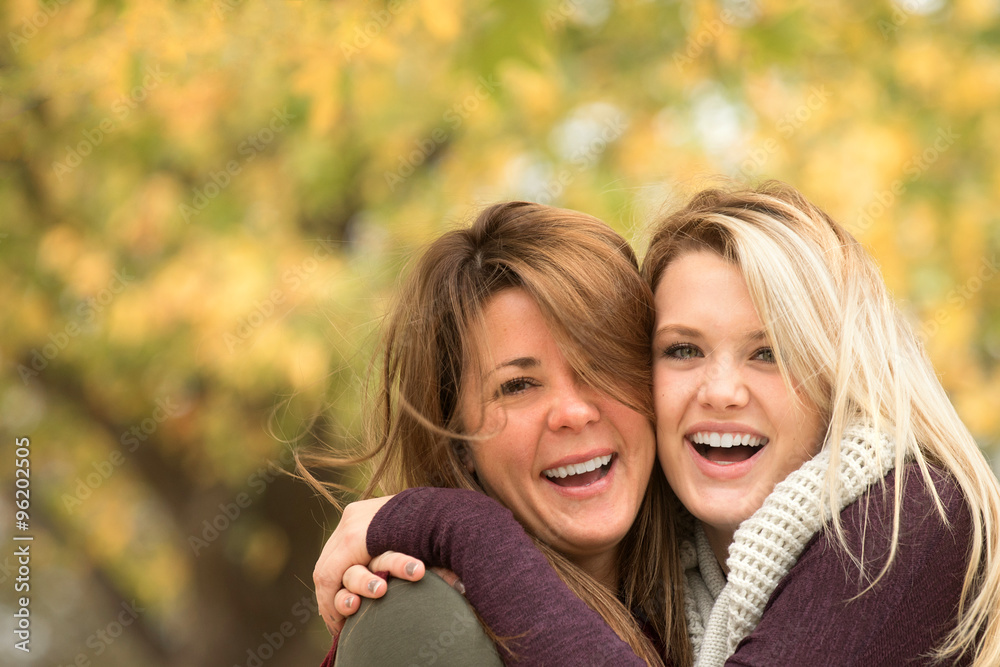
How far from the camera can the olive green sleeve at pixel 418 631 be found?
6.05 ft

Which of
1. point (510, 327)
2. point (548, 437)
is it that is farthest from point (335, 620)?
point (510, 327)

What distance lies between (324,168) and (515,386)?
1.86m

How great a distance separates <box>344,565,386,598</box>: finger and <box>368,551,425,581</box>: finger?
27 millimetres

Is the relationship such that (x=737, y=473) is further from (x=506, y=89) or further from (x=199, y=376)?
(x=199, y=376)

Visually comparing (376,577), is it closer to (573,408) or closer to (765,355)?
(573,408)

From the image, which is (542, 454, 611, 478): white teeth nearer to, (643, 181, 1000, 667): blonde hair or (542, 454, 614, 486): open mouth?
(542, 454, 614, 486): open mouth

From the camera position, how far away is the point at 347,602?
6.64ft

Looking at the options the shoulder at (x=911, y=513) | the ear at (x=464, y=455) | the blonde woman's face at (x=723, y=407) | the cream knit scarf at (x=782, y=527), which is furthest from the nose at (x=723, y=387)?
the ear at (x=464, y=455)

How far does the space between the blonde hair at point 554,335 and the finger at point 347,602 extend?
0.41 meters

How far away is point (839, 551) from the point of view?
76.2 inches

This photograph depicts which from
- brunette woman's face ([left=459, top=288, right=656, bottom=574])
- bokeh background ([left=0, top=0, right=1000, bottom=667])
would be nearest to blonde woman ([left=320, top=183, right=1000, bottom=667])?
brunette woman's face ([left=459, top=288, right=656, bottom=574])

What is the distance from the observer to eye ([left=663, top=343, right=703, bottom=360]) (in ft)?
7.57

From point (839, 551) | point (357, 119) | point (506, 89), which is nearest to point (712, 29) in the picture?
point (506, 89)

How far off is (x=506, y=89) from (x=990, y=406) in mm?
2741
